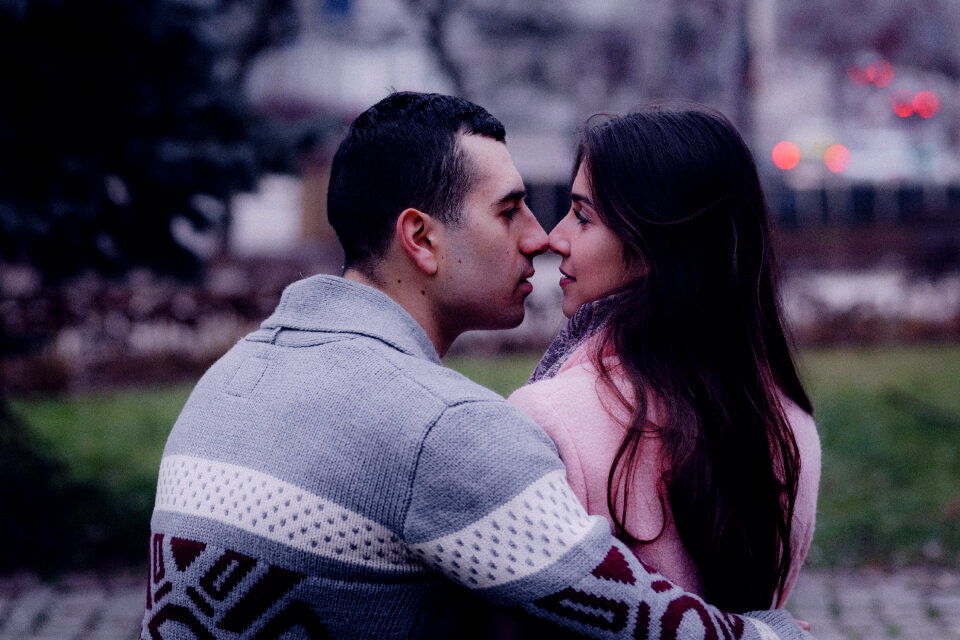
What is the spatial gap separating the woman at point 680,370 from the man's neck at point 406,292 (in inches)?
13.1

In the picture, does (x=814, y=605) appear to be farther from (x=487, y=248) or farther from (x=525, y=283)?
(x=487, y=248)

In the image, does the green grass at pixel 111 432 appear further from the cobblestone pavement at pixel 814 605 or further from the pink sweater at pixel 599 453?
the pink sweater at pixel 599 453

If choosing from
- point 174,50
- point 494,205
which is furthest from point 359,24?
point 494,205

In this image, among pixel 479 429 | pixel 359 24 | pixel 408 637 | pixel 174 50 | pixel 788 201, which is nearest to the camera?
pixel 479 429

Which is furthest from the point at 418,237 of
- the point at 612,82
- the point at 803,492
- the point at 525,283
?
the point at 612,82

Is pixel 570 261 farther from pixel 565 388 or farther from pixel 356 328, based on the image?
pixel 356 328

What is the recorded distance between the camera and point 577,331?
7.63 ft

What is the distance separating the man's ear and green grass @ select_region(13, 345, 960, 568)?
3134 mm

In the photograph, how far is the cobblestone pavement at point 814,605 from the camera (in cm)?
514

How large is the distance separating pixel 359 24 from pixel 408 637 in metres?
18.2

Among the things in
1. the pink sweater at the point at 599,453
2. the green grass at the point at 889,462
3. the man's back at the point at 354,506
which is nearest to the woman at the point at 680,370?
the pink sweater at the point at 599,453

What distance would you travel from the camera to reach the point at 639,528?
199 centimetres

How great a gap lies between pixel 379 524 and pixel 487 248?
84 centimetres

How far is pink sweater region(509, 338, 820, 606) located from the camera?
77.0 inches
